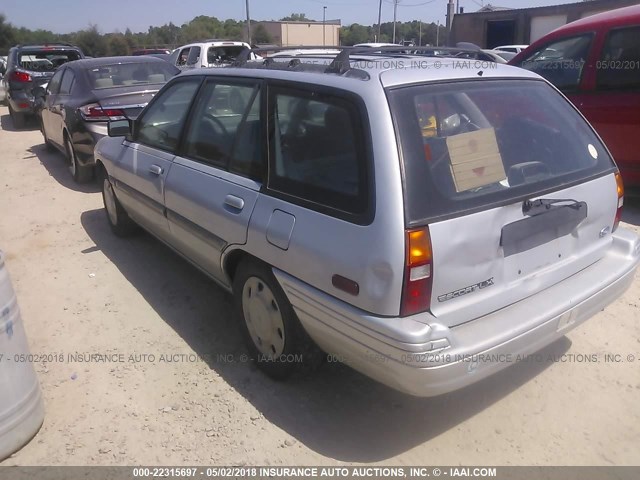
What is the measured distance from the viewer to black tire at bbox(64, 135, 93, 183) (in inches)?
297

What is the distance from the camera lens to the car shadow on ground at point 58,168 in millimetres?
7649

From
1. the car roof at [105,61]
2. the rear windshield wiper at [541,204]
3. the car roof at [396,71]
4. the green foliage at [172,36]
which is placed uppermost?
the car roof at [396,71]

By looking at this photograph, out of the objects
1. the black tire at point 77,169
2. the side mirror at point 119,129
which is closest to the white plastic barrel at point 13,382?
the side mirror at point 119,129

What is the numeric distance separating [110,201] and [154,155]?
4.82 feet

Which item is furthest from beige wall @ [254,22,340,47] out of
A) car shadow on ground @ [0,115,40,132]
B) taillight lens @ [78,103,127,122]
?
taillight lens @ [78,103,127,122]

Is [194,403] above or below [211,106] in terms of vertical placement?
below

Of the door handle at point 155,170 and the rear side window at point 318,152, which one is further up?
the rear side window at point 318,152

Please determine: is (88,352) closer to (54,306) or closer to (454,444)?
(54,306)

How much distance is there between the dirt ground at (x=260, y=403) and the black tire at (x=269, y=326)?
166 millimetres

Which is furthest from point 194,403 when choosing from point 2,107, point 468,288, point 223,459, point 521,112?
point 2,107

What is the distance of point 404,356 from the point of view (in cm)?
231

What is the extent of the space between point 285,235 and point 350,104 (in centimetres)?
68

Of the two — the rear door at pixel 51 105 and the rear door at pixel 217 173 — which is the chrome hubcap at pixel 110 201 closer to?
the rear door at pixel 217 173

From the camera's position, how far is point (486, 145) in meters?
2.66
